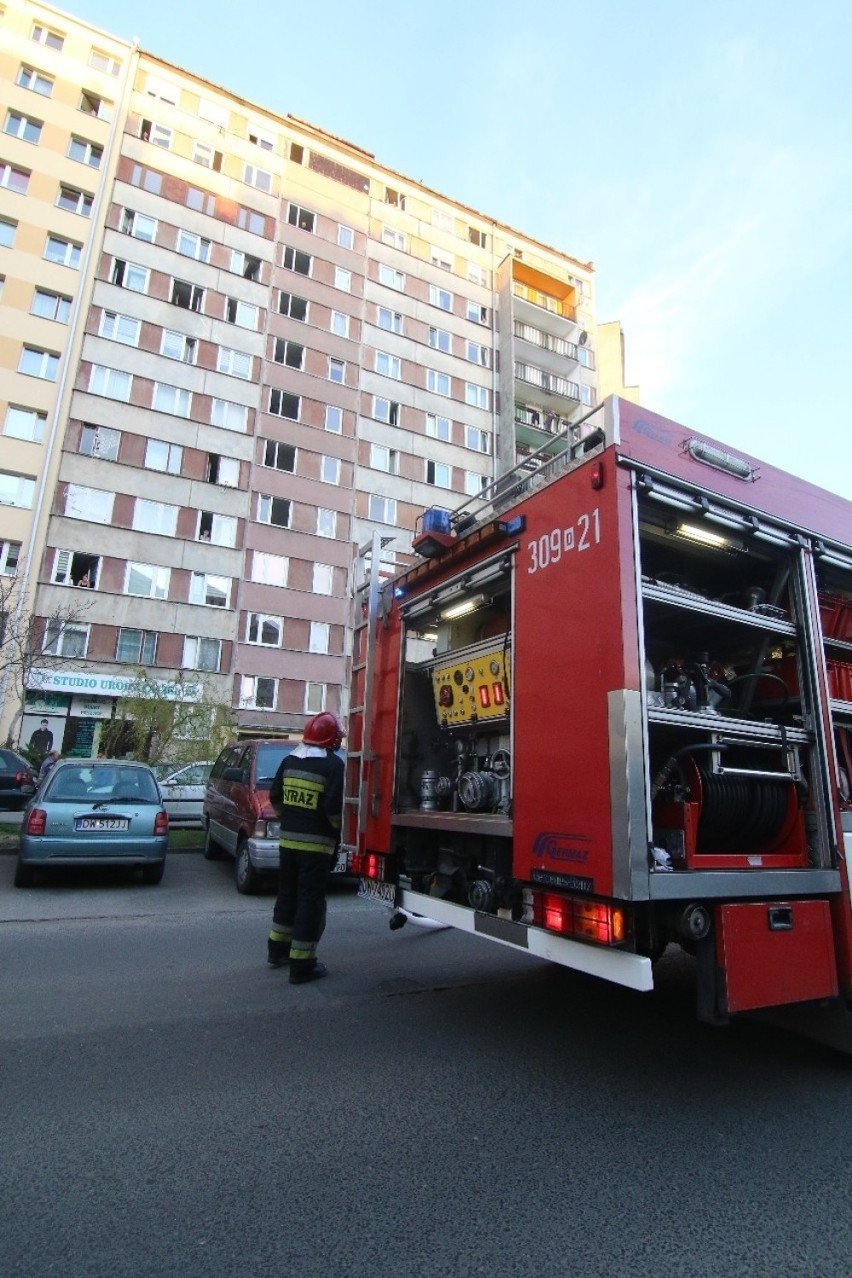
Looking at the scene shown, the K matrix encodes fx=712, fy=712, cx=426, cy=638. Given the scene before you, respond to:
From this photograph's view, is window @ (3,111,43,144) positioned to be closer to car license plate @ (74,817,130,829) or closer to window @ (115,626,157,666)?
window @ (115,626,157,666)

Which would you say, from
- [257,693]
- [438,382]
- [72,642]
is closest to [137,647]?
[72,642]

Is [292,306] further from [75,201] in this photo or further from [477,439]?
[477,439]

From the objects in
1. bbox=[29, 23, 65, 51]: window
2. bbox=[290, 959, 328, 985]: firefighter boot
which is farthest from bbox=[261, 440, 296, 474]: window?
bbox=[290, 959, 328, 985]: firefighter boot

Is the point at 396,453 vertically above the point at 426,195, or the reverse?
the point at 426,195

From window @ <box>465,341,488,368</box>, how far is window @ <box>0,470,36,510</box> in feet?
67.0

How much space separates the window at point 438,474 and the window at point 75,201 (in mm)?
16099

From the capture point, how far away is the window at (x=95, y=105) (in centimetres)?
2797

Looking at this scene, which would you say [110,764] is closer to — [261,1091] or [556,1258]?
[261,1091]

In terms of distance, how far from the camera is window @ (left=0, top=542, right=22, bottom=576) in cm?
2303

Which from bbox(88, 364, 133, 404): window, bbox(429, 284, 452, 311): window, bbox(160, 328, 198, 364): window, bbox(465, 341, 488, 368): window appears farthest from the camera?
bbox(465, 341, 488, 368): window

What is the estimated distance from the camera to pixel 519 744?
11.8 ft

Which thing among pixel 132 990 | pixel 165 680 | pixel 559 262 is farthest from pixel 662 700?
pixel 559 262

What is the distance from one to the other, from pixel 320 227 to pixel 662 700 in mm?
34576

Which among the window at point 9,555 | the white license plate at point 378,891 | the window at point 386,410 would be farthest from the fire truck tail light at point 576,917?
the window at point 386,410
